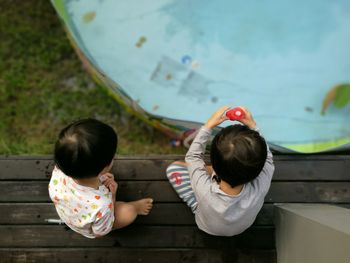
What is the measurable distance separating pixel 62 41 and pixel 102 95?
36 centimetres

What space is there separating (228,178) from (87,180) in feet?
1.20

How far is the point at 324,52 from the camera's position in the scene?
1.77 metres

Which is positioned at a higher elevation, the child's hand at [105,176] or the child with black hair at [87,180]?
the child with black hair at [87,180]

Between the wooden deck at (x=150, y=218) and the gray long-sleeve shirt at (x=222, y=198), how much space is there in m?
0.20

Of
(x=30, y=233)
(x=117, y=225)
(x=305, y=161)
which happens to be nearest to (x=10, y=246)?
(x=30, y=233)

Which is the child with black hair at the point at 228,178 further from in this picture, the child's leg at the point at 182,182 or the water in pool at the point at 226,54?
the water in pool at the point at 226,54

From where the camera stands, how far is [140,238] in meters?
1.36

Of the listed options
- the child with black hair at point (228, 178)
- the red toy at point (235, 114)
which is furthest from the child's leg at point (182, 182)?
the red toy at point (235, 114)

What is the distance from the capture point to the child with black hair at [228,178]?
0.93 metres

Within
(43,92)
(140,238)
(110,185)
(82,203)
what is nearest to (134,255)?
(140,238)

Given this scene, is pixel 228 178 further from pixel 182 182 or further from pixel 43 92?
pixel 43 92

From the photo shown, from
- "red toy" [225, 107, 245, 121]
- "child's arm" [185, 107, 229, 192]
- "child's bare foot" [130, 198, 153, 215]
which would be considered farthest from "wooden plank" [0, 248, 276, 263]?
"red toy" [225, 107, 245, 121]

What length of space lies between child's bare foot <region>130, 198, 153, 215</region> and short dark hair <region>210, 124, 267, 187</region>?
0.47 metres

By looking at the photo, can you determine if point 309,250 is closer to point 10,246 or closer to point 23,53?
point 10,246
